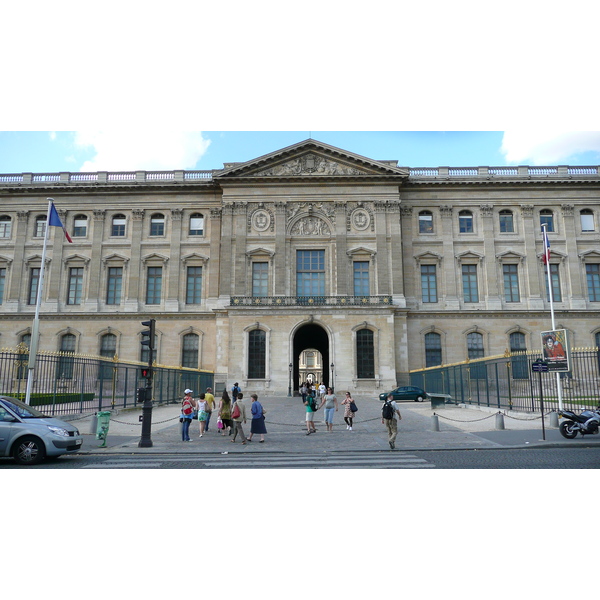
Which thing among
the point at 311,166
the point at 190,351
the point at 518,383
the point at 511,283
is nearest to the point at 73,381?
the point at 518,383

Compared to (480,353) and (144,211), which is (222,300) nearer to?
(144,211)

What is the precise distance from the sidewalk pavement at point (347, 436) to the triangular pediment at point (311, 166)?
24.7 m

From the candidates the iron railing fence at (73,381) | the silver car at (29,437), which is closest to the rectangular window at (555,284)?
the iron railing fence at (73,381)

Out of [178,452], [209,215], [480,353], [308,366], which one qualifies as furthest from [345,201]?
[308,366]

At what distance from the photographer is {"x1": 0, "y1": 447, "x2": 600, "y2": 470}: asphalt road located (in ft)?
42.2

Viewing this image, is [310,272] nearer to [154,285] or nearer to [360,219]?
[360,219]

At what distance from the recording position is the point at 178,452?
16.0 metres

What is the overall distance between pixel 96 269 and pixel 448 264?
3143cm

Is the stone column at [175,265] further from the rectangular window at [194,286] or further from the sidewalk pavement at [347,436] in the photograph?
the sidewalk pavement at [347,436]

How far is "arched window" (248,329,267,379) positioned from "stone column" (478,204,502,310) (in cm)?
1864

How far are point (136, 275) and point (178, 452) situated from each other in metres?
33.7

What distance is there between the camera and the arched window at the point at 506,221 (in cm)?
4753

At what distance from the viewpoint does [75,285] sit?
47531 mm

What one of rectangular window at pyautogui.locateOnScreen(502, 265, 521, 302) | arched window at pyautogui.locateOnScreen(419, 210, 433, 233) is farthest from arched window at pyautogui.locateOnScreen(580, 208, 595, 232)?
arched window at pyautogui.locateOnScreen(419, 210, 433, 233)
